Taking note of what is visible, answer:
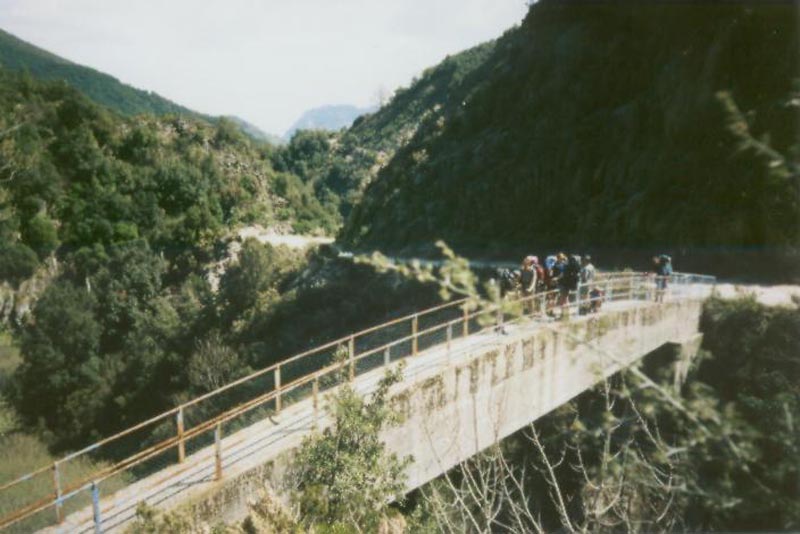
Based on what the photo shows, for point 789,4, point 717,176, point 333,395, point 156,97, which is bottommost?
point 333,395

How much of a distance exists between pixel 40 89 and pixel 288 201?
105 ft

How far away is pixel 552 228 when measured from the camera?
31.7 meters

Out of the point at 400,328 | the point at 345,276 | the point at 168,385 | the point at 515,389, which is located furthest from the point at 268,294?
the point at 515,389

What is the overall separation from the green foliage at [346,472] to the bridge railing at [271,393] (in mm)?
655

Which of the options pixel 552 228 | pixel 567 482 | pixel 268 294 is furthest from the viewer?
pixel 268 294

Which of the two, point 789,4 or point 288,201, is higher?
point 789,4

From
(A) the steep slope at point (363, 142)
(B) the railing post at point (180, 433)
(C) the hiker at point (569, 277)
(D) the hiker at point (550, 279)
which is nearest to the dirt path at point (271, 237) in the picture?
(A) the steep slope at point (363, 142)

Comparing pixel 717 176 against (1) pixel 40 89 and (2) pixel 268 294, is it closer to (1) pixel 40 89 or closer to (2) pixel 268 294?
(2) pixel 268 294

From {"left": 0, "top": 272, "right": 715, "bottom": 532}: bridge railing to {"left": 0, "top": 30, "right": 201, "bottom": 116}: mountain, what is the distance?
5413cm

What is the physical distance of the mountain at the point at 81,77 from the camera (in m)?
70.9

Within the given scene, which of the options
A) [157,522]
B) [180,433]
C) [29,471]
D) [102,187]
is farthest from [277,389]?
[102,187]

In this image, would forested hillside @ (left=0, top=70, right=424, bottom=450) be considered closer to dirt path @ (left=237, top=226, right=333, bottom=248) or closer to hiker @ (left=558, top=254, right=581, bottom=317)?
dirt path @ (left=237, top=226, right=333, bottom=248)

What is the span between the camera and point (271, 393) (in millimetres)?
7406

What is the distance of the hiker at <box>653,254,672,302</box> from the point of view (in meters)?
15.3
